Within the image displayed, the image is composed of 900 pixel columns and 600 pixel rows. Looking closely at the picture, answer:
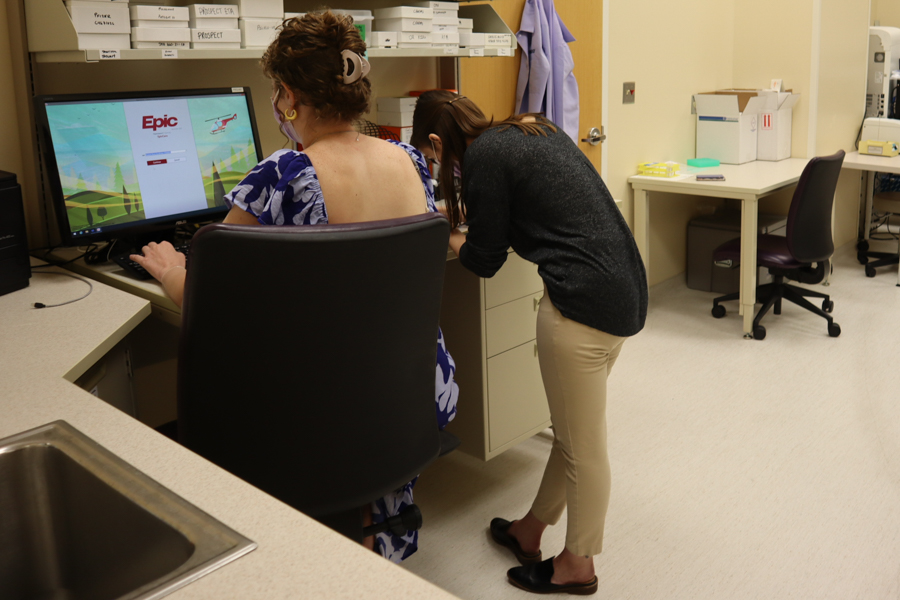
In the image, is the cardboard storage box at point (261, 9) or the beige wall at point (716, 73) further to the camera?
the beige wall at point (716, 73)

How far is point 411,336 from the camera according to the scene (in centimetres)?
137

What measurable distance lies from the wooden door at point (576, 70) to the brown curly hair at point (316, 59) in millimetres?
1713

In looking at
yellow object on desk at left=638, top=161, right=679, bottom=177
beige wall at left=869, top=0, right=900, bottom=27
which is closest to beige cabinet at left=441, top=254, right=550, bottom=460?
yellow object on desk at left=638, top=161, right=679, bottom=177

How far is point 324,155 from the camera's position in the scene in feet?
5.21

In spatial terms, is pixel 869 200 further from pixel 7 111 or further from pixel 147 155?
pixel 7 111

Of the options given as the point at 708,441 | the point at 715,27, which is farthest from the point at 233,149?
the point at 715,27

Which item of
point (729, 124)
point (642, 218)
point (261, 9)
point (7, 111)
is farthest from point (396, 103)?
point (729, 124)

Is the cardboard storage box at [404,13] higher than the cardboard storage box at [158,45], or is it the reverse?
the cardboard storage box at [404,13]

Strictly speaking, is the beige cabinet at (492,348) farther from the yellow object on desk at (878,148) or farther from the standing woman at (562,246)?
the yellow object on desk at (878,148)

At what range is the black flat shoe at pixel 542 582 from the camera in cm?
204

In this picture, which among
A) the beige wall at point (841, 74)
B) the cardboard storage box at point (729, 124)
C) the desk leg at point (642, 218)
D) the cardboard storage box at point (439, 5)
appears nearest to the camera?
the cardboard storage box at point (439, 5)

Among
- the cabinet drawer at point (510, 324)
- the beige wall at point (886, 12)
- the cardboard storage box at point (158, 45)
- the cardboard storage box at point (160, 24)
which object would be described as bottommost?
the cabinet drawer at point (510, 324)

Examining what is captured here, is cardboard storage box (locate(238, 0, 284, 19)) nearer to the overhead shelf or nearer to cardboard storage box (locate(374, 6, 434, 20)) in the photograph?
the overhead shelf

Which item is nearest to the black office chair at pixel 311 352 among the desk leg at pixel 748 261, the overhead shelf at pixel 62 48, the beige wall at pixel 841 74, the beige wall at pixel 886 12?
the overhead shelf at pixel 62 48
